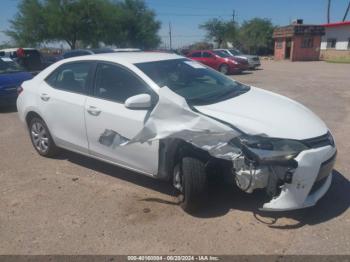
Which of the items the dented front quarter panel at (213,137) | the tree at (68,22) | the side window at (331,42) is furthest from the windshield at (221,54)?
the side window at (331,42)

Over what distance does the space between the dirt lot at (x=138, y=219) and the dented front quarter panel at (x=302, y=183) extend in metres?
0.29

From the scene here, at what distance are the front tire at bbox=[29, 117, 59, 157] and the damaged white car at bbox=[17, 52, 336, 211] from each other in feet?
0.78

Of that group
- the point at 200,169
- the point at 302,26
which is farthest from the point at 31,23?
the point at 200,169

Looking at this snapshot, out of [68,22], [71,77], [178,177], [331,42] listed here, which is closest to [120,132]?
[178,177]

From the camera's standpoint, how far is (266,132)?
3322mm

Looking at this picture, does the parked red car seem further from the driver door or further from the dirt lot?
the driver door

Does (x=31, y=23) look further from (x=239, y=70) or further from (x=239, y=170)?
(x=239, y=170)

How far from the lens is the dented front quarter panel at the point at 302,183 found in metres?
3.19

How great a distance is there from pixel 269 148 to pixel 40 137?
375 centimetres

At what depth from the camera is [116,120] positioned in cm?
402

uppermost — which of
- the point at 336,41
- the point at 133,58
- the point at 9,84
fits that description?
the point at 133,58

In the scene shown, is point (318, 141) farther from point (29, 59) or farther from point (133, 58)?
point (29, 59)

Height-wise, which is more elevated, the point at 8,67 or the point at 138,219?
the point at 8,67

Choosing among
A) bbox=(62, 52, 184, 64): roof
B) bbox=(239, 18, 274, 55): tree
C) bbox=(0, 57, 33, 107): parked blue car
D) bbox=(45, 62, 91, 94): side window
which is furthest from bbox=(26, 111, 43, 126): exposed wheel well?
bbox=(239, 18, 274, 55): tree
